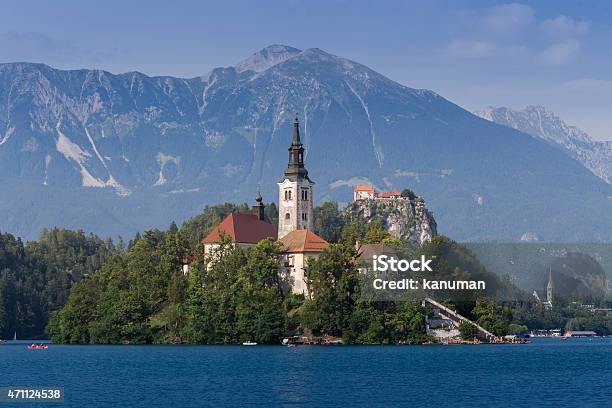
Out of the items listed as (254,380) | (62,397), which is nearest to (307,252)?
(254,380)

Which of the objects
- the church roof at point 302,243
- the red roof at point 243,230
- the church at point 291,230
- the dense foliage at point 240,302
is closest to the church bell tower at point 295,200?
the church at point 291,230

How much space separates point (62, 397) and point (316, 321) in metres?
60.9

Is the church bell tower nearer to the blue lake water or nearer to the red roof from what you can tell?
the red roof

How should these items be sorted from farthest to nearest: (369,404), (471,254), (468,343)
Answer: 1. (471,254)
2. (468,343)
3. (369,404)

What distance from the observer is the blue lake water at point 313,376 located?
87.0m

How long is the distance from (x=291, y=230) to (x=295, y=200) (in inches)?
171

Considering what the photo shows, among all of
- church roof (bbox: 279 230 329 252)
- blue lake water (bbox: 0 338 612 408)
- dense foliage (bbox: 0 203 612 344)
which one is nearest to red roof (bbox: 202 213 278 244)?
dense foliage (bbox: 0 203 612 344)

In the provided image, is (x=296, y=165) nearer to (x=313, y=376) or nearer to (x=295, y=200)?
(x=295, y=200)

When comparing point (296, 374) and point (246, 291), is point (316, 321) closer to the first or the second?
point (246, 291)

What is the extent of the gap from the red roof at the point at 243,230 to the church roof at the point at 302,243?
549 centimetres

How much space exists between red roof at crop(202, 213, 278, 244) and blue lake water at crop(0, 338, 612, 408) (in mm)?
25422

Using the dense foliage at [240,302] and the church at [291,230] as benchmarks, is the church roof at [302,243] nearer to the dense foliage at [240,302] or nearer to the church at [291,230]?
the church at [291,230]

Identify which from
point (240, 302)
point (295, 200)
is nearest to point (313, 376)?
point (240, 302)

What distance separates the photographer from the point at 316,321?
479 feet
